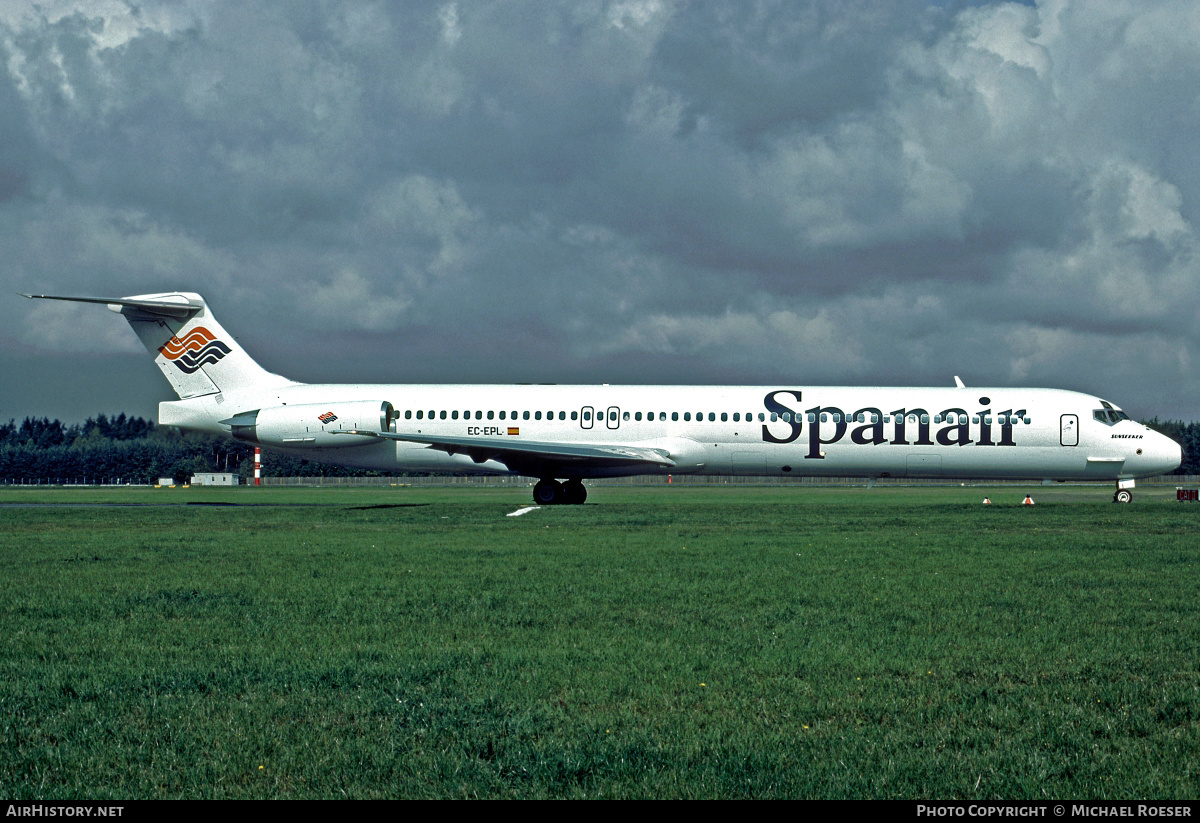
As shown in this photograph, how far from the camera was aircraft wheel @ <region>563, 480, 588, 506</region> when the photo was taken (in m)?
35.2

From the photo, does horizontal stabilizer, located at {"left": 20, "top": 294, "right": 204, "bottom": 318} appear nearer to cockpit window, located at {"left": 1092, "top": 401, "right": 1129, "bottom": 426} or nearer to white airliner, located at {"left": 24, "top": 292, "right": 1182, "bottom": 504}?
white airliner, located at {"left": 24, "top": 292, "right": 1182, "bottom": 504}

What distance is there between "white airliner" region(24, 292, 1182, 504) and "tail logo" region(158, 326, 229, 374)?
0.05 metres

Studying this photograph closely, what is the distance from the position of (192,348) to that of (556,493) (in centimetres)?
1304

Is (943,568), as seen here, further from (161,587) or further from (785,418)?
(785,418)

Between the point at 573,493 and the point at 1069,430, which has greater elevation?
the point at 1069,430

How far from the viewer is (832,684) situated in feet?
24.0

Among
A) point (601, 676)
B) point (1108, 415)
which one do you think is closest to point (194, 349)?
point (1108, 415)

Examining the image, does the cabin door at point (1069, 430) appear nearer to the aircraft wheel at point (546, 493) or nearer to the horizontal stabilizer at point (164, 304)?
the aircraft wheel at point (546, 493)

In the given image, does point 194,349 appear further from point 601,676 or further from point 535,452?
point 601,676

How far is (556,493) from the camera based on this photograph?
3481 centimetres

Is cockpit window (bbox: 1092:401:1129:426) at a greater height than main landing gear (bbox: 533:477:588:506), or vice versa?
cockpit window (bbox: 1092:401:1129:426)

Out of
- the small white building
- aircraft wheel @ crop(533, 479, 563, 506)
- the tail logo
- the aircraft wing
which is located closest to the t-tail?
the tail logo
